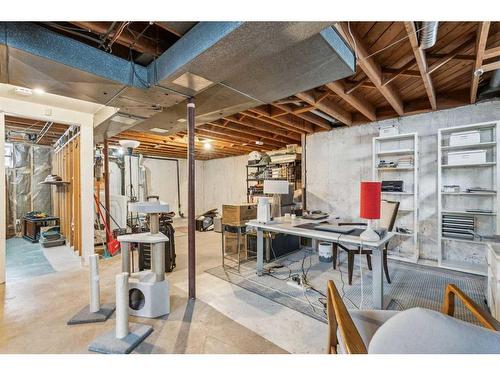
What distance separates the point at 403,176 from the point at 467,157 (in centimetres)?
90

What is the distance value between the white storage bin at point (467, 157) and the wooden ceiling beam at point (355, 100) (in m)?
1.29

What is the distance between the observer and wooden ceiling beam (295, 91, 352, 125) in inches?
120

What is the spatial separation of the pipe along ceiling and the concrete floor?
2171 millimetres

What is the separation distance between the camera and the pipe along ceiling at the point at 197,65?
1538 millimetres

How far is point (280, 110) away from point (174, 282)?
297 cm

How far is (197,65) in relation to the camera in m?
1.82

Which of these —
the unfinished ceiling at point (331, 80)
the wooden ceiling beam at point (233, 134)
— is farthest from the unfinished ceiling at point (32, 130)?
the wooden ceiling beam at point (233, 134)

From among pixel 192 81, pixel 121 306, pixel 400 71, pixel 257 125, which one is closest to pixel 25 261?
pixel 121 306

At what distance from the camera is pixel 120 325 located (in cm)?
183

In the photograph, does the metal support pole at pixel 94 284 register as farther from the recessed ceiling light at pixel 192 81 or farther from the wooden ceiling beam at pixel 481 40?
the wooden ceiling beam at pixel 481 40

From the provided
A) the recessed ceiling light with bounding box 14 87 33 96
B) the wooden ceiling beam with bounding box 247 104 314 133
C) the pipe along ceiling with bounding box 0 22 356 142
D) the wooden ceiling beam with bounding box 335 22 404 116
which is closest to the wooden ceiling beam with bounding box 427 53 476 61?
the wooden ceiling beam with bounding box 335 22 404 116

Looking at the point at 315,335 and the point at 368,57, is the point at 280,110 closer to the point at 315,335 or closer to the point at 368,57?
the point at 368,57

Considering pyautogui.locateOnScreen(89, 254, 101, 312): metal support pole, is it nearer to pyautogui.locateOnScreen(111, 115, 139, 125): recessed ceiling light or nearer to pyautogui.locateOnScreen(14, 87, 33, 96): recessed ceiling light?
pyautogui.locateOnScreen(111, 115, 139, 125): recessed ceiling light

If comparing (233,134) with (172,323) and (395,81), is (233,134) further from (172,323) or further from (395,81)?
(172,323)
